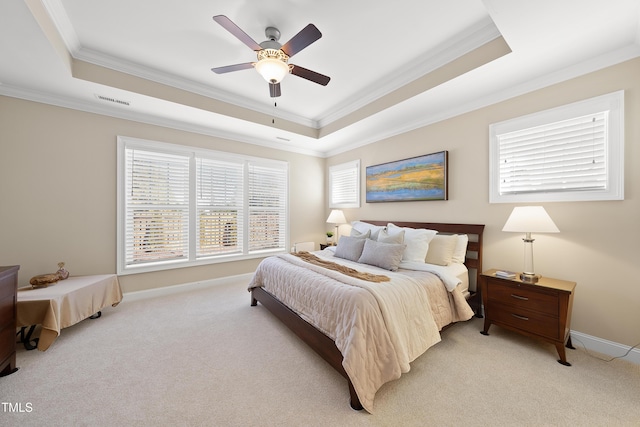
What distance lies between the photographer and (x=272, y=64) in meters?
2.10

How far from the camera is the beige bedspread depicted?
1612 mm

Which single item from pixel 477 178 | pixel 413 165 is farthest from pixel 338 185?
pixel 477 178

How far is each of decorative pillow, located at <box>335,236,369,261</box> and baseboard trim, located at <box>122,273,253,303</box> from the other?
7.24ft

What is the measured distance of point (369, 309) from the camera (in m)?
1.70

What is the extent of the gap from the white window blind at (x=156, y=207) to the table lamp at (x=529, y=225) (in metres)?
4.48

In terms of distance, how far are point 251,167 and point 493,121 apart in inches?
153

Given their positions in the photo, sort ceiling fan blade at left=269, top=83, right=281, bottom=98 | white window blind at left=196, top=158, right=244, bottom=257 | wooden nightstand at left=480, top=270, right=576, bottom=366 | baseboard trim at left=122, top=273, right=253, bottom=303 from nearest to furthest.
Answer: wooden nightstand at left=480, top=270, right=576, bottom=366
ceiling fan blade at left=269, top=83, right=281, bottom=98
baseboard trim at left=122, top=273, right=253, bottom=303
white window blind at left=196, top=158, right=244, bottom=257

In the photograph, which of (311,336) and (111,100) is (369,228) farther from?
(111,100)

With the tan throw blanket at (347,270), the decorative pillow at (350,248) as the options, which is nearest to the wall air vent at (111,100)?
the tan throw blanket at (347,270)

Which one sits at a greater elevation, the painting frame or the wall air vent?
the wall air vent

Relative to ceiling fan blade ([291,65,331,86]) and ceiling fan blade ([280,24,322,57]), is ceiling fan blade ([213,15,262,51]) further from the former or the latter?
ceiling fan blade ([291,65,331,86])

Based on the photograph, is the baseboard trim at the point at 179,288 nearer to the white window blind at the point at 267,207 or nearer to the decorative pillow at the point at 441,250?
the white window blind at the point at 267,207

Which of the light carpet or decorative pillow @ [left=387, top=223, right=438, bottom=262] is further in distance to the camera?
decorative pillow @ [left=387, top=223, right=438, bottom=262]

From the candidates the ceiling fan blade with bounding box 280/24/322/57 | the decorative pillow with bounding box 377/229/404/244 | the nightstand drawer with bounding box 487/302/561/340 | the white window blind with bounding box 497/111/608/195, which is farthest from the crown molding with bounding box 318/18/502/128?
the nightstand drawer with bounding box 487/302/561/340
